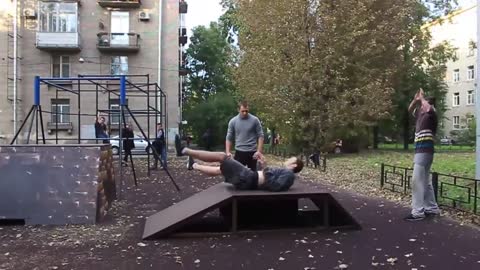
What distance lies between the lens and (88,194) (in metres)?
7.51

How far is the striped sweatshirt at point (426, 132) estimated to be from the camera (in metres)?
7.52

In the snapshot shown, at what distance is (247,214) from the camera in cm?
737

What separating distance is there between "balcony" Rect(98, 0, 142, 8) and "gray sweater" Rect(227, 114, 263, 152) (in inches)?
1078

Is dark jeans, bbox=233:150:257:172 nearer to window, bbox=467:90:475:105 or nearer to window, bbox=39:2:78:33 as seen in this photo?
window, bbox=39:2:78:33

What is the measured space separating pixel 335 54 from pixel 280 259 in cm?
1569

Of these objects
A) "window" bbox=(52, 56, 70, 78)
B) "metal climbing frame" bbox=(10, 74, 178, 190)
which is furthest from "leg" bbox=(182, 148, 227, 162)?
"window" bbox=(52, 56, 70, 78)

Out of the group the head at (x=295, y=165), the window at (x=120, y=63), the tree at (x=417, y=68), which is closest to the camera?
the head at (x=295, y=165)

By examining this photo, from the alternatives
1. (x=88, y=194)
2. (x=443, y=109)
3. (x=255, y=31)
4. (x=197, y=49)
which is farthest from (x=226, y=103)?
(x=88, y=194)

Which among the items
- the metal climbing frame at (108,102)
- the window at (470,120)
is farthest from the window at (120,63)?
the window at (470,120)

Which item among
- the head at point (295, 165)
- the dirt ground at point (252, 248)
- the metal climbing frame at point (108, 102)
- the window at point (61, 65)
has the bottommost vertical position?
the dirt ground at point (252, 248)

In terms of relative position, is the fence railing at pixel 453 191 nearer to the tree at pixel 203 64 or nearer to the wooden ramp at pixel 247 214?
the wooden ramp at pixel 247 214

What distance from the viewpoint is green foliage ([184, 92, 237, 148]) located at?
47.6m

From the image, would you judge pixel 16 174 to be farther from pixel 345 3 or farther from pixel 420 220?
pixel 345 3

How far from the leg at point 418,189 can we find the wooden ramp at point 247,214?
48.1 inches
